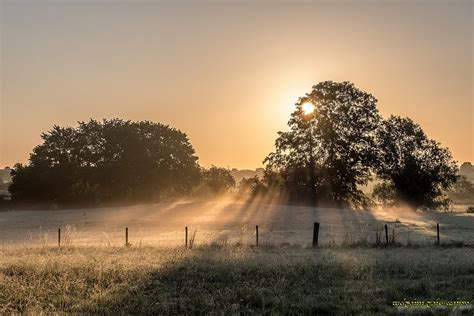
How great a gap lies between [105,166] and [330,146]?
32.2 metres

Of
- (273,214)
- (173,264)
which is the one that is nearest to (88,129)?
(273,214)

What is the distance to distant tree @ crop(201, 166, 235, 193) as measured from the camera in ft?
275

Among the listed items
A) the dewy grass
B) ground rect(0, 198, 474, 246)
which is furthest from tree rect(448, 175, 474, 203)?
the dewy grass

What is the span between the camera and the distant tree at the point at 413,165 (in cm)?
6100

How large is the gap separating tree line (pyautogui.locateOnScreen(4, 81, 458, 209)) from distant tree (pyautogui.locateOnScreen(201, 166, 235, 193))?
9.69 metres

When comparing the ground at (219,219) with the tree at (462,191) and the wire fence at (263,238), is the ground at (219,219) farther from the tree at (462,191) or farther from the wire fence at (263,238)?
the tree at (462,191)

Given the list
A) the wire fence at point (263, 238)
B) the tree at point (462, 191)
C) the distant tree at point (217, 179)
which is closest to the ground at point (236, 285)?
the wire fence at point (263, 238)

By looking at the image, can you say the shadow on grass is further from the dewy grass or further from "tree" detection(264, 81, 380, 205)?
"tree" detection(264, 81, 380, 205)

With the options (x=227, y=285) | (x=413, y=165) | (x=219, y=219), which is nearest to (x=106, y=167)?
(x=219, y=219)

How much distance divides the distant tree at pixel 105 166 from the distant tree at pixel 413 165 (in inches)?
1141

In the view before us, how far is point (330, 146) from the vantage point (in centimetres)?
5894

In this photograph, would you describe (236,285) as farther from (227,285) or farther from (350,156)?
(350,156)

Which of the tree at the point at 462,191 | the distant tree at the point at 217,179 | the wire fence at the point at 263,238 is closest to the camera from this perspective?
the wire fence at the point at 263,238

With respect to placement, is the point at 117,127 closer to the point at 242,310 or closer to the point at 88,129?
the point at 88,129
